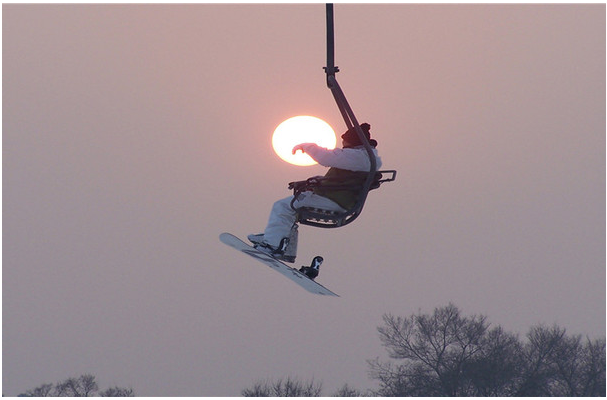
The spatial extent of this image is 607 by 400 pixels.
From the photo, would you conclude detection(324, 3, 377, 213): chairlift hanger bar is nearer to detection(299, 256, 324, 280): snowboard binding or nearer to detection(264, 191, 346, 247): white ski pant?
detection(264, 191, 346, 247): white ski pant

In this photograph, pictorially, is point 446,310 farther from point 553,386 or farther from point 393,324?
point 553,386

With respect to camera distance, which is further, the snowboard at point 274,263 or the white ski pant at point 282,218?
the snowboard at point 274,263

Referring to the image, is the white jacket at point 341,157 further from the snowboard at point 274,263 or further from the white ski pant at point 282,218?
the snowboard at point 274,263

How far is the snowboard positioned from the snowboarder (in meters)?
0.09

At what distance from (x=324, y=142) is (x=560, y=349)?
147 ft

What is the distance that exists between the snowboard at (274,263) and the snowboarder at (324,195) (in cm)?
9

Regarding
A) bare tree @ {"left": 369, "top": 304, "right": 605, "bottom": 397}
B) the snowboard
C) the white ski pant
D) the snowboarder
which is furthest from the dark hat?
bare tree @ {"left": 369, "top": 304, "right": 605, "bottom": 397}

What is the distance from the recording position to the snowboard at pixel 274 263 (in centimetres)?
1427

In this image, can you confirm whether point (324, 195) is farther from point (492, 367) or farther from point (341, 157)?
point (492, 367)

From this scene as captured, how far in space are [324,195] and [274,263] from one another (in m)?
1.11

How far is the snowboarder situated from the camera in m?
13.3

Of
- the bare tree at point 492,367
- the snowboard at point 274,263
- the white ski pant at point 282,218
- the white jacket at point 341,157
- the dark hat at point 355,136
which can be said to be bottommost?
the snowboard at point 274,263

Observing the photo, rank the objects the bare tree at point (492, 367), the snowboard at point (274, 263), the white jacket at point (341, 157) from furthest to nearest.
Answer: the bare tree at point (492, 367) → the snowboard at point (274, 263) → the white jacket at point (341, 157)

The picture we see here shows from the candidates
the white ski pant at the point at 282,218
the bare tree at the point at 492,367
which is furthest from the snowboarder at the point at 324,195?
the bare tree at the point at 492,367
